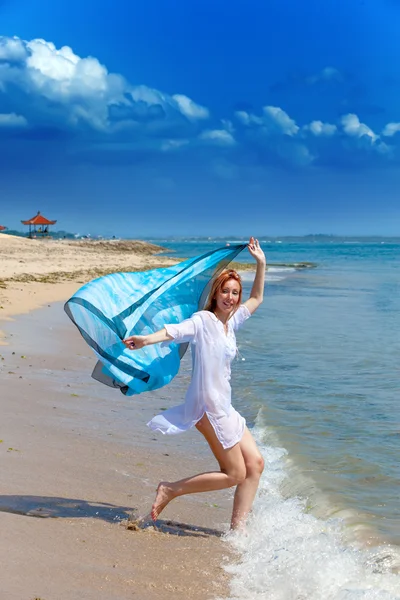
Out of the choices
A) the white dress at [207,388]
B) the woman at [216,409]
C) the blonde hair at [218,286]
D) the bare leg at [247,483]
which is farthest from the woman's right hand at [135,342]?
the bare leg at [247,483]

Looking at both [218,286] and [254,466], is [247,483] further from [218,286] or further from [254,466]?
[218,286]

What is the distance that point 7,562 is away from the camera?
4.00m

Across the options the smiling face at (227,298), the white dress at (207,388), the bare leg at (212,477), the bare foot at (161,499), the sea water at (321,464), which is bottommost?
the sea water at (321,464)

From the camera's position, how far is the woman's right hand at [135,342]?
4.69 m

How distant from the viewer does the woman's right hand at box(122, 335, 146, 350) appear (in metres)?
4.69

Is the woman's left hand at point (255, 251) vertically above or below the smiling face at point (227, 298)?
above

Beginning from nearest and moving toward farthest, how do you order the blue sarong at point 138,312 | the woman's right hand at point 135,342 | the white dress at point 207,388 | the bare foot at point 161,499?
the woman's right hand at point 135,342 < the white dress at point 207,388 < the bare foot at point 161,499 < the blue sarong at point 138,312

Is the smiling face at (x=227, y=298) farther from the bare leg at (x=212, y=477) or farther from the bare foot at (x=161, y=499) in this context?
the bare foot at (x=161, y=499)

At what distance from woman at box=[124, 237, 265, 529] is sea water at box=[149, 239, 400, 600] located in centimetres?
40

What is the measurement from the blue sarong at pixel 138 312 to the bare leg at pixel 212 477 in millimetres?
592

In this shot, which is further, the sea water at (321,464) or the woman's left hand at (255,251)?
the woman's left hand at (255,251)

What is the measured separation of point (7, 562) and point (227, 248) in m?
2.86

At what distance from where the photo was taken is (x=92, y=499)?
5.47 meters

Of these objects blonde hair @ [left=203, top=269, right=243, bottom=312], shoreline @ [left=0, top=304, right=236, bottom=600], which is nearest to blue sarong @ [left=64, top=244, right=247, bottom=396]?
blonde hair @ [left=203, top=269, right=243, bottom=312]
